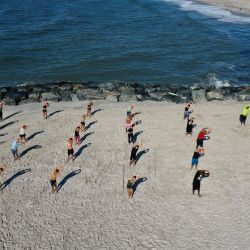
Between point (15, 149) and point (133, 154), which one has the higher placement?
point (133, 154)

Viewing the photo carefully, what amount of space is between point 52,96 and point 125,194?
1907cm

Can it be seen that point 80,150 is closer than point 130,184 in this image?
No

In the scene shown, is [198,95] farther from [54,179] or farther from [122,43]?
[122,43]

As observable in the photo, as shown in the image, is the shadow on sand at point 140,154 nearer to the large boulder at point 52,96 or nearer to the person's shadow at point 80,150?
the person's shadow at point 80,150

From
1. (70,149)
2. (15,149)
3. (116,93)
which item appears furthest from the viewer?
(116,93)

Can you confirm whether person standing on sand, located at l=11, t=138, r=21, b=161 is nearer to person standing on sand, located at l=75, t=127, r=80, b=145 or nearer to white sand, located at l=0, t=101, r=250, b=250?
white sand, located at l=0, t=101, r=250, b=250

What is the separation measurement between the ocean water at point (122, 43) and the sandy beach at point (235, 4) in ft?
7.32

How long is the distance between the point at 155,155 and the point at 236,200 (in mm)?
6685

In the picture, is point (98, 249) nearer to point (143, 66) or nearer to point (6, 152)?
point (6, 152)

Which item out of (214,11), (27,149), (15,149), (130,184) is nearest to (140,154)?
(130,184)

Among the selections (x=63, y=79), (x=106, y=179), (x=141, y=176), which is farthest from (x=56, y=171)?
(x=63, y=79)

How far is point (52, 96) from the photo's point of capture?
40.8 meters

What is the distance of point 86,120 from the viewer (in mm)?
34500

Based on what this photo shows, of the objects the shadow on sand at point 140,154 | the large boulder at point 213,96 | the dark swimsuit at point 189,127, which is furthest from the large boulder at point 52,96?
the dark swimsuit at point 189,127
